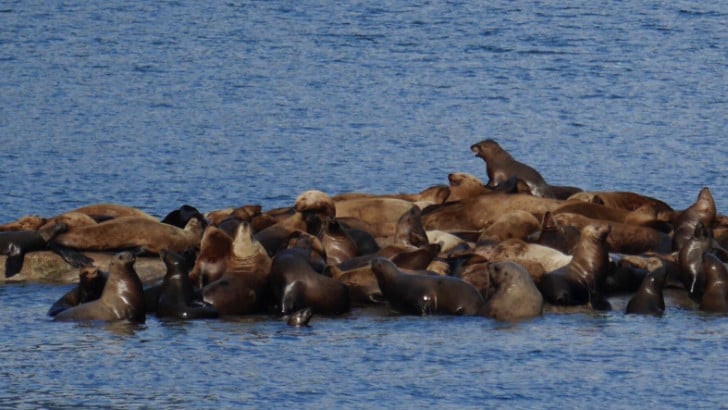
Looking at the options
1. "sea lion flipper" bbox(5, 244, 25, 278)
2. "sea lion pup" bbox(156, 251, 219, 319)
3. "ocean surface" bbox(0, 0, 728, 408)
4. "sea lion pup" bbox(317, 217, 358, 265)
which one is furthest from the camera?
"sea lion flipper" bbox(5, 244, 25, 278)

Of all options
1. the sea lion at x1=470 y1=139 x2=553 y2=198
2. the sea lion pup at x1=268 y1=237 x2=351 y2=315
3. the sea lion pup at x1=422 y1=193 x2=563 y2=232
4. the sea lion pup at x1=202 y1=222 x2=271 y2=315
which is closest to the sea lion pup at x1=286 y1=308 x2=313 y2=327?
the sea lion pup at x1=268 y1=237 x2=351 y2=315

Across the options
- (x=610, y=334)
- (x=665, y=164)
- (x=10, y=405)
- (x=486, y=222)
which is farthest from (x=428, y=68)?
(x=10, y=405)

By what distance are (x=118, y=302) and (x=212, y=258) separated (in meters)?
1.41

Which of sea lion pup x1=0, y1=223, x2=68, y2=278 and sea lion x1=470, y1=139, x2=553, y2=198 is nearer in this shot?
sea lion pup x1=0, y1=223, x2=68, y2=278

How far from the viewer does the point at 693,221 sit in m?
15.6

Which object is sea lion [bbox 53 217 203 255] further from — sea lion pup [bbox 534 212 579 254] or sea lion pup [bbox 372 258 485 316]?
sea lion pup [bbox 534 212 579 254]

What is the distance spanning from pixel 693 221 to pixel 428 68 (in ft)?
63.3

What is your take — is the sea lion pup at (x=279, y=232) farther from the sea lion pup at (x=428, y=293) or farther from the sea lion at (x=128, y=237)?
the sea lion pup at (x=428, y=293)

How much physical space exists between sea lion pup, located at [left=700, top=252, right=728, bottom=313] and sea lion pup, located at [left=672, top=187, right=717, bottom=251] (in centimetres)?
181

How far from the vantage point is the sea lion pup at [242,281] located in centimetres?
1323

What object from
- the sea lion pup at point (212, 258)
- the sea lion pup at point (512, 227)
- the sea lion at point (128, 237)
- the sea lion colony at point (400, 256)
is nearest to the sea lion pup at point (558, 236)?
the sea lion colony at point (400, 256)

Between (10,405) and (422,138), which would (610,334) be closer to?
(10,405)

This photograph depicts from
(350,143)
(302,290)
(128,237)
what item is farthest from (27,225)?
(350,143)

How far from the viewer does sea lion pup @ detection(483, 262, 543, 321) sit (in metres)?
13.0
